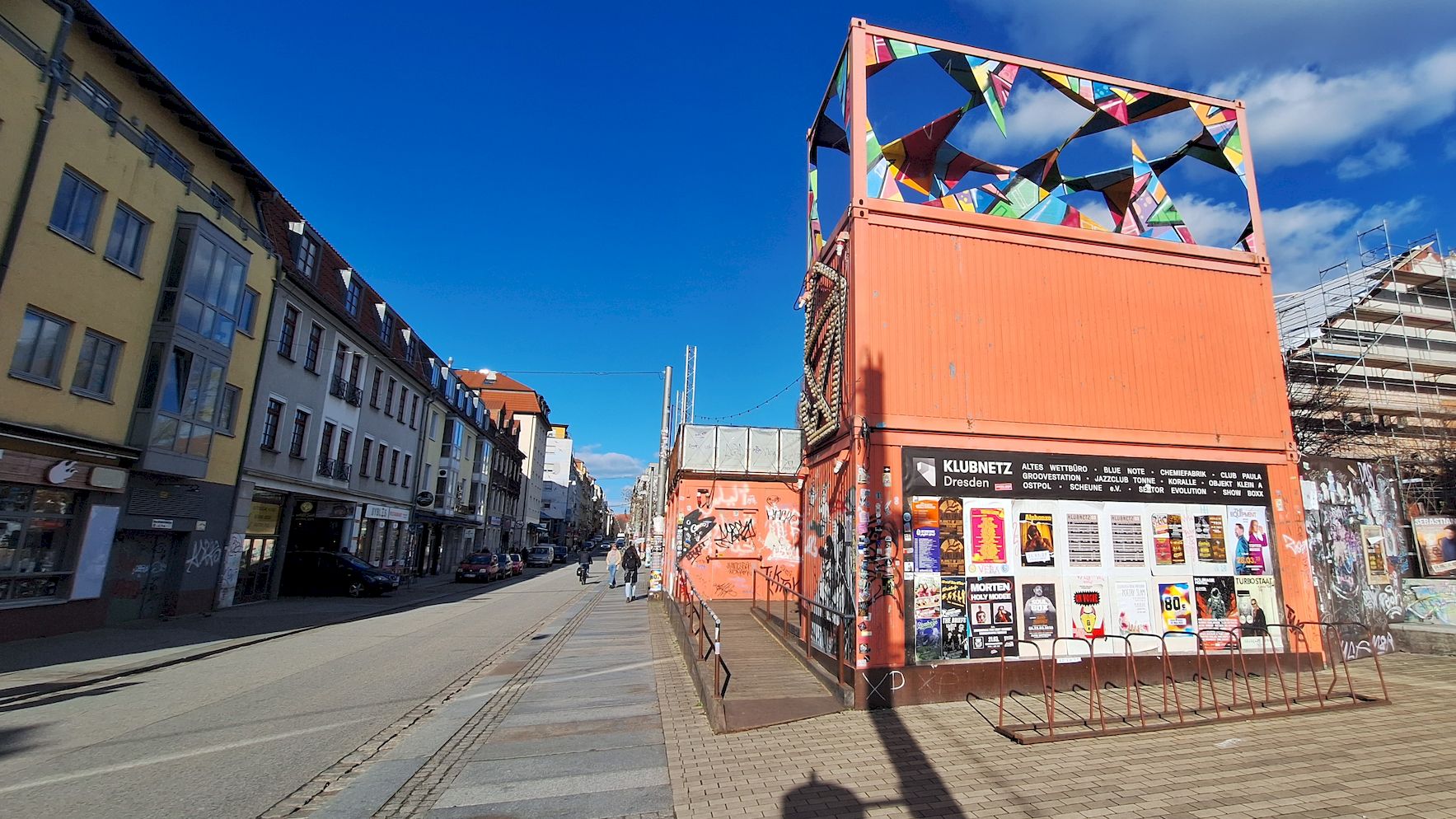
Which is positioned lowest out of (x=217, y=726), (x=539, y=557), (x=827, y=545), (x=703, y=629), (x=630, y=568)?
(x=217, y=726)

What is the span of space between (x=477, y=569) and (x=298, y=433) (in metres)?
11.6

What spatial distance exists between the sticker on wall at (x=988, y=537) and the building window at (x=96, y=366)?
16.2 metres

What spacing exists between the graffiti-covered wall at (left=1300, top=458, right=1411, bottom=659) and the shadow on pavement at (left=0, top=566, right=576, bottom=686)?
17888mm

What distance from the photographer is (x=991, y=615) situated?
8.06 meters

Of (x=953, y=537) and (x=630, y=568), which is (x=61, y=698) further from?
(x=630, y=568)

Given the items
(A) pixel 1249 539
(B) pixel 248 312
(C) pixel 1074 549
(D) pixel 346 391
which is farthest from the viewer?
(D) pixel 346 391

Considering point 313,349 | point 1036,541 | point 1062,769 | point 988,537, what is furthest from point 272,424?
point 1062,769

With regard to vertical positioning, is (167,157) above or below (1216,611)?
above

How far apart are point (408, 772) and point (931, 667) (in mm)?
5562

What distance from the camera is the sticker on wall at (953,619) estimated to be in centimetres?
786

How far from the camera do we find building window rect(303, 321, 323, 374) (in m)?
20.9

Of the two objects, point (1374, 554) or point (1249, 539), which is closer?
point (1249, 539)

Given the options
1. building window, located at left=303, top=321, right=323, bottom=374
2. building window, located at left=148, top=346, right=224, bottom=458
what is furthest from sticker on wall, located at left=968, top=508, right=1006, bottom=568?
building window, located at left=303, top=321, right=323, bottom=374

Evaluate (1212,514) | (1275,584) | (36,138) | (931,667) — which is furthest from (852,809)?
(36,138)
